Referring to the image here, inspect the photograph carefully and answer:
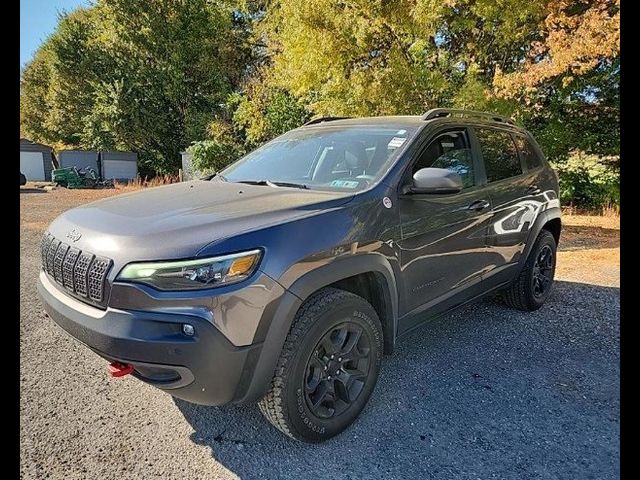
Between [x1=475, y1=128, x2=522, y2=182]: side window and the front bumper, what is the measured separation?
106 inches

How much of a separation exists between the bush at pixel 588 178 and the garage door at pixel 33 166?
28.7 meters

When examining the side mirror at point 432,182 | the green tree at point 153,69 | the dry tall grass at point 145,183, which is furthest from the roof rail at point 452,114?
the green tree at point 153,69

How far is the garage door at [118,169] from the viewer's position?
24703 millimetres

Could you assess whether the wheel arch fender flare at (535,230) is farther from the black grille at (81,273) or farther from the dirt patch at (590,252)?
the black grille at (81,273)

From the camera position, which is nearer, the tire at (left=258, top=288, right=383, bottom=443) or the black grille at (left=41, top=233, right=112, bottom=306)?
the black grille at (left=41, top=233, right=112, bottom=306)

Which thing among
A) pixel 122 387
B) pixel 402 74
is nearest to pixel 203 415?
pixel 122 387

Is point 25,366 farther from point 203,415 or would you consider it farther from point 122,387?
point 203,415

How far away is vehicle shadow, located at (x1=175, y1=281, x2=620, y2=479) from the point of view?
7.82 ft

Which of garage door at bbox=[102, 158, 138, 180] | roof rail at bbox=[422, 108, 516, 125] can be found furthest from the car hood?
garage door at bbox=[102, 158, 138, 180]

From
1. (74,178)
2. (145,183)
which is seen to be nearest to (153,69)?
(74,178)

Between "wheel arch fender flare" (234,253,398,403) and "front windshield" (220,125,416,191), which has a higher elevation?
"front windshield" (220,125,416,191)

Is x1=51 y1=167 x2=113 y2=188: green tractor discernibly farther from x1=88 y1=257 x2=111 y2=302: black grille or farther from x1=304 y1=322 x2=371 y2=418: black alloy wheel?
x1=304 y1=322 x2=371 y2=418: black alloy wheel
